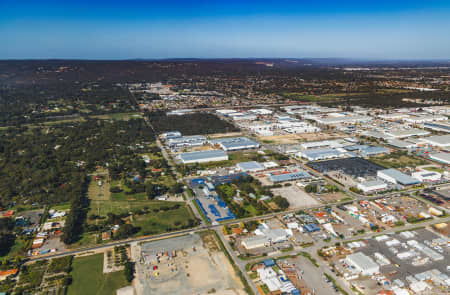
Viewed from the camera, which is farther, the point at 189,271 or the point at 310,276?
Answer: the point at 189,271

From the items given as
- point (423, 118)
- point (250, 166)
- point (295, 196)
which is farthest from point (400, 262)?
point (423, 118)

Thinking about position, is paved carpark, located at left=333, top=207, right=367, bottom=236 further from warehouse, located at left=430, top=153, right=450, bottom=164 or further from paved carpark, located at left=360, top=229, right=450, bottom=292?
warehouse, located at left=430, top=153, right=450, bottom=164

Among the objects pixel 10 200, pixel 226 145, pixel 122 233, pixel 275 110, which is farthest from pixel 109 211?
pixel 275 110

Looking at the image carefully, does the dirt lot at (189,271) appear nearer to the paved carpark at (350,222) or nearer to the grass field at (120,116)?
the paved carpark at (350,222)

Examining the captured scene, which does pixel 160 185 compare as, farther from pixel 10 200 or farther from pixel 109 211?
pixel 10 200

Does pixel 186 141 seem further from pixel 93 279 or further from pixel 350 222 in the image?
pixel 93 279
